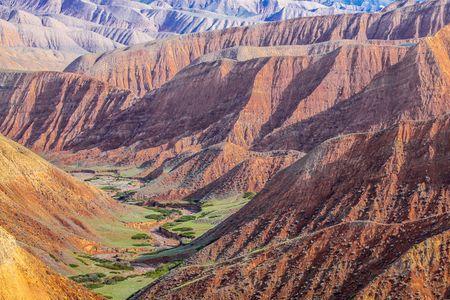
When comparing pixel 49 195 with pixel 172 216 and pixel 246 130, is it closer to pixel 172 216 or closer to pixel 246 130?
pixel 172 216

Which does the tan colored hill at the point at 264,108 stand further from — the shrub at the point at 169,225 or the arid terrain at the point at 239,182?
the shrub at the point at 169,225

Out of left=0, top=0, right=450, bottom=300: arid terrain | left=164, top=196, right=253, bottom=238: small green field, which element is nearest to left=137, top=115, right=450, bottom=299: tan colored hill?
left=0, top=0, right=450, bottom=300: arid terrain

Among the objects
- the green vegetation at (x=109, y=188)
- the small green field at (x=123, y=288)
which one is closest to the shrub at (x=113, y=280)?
the small green field at (x=123, y=288)

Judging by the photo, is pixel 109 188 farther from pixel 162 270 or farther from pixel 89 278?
pixel 89 278

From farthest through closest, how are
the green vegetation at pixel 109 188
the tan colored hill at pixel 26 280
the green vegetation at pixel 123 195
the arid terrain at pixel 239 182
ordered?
the green vegetation at pixel 109 188 → the green vegetation at pixel 123 195 → the arid terrain at pixel 239 182 → the tan colored hill at pixel 26 280

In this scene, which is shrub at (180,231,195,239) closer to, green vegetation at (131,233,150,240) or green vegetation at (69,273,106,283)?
green vegetation at (131,233,150,240)

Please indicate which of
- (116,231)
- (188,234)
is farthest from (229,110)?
(188,234)
